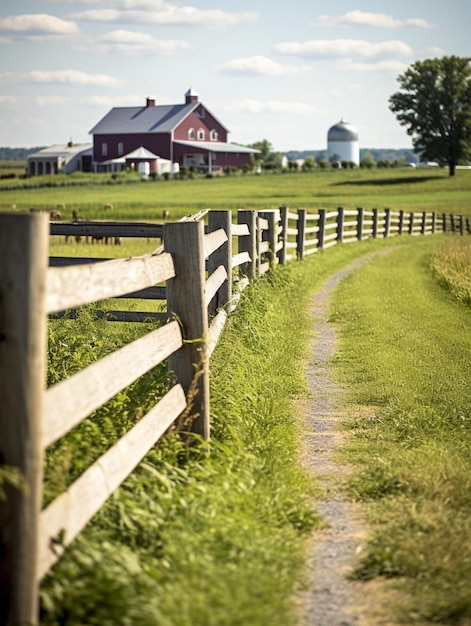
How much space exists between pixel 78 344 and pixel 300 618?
5.62 meters

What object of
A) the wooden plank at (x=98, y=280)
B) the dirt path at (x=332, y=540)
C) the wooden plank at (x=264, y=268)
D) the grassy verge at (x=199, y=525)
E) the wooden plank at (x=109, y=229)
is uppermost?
the wooden plank at (x=98, y=280)

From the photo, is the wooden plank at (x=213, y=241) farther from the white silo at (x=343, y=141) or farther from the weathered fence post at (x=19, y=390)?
the white silo at (x=343, y=141)

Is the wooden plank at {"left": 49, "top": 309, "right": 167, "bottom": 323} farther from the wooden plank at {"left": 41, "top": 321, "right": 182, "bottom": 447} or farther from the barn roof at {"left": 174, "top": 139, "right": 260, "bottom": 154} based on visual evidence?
the barn roof at {"left": 174, "top": 139, "right": 260, "bottom": 154}

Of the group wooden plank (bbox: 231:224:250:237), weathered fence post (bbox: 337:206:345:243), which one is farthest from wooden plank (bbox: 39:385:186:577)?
weathered fence post (bbox: 337:206:345:243)

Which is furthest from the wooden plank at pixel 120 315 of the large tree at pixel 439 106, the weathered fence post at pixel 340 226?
the large tree at pixel 439 106

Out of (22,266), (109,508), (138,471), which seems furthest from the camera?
(138,471)

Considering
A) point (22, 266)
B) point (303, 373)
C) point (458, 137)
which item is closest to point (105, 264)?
point (22, 266)

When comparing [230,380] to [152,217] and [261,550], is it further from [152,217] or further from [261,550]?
[152,217]

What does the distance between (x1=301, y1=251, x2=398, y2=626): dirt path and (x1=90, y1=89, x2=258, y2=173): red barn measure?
97.9m

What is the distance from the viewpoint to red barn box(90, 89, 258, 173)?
350 ft

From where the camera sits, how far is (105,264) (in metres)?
4.65

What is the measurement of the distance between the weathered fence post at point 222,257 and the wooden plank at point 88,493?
4786 millimetres

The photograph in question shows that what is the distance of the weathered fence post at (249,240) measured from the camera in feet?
44.8

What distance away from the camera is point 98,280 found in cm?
447
